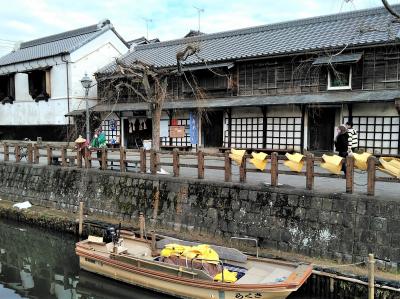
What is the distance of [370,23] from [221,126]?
9168 mm

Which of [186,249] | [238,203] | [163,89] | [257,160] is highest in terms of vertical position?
[163,89]

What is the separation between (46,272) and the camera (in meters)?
11.7

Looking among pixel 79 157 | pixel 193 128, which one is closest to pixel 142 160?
pixel 79 157

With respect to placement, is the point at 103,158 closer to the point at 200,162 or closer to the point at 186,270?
the point at 200,162

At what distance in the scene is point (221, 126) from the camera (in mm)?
22094

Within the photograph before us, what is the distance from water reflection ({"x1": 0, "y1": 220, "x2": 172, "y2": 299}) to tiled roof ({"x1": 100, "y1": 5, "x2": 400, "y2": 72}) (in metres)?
9.65

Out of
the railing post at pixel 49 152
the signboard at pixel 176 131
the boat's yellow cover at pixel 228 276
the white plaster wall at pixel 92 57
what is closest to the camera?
the boat's yellow cover at pixel 228 276

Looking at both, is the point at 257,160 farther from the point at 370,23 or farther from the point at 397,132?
the point at 370,23

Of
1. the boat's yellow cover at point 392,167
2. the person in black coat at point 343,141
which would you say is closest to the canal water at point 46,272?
the boat's yellow cover at point 392,167

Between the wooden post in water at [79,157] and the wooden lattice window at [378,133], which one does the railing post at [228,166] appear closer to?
the wooden post in water at [79,157]

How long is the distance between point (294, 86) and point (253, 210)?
9929 millimetres

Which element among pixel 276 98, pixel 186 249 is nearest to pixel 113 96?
pixel 276 98

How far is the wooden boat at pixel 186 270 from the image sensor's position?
8.04 metres

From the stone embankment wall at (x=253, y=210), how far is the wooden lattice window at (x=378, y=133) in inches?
351
